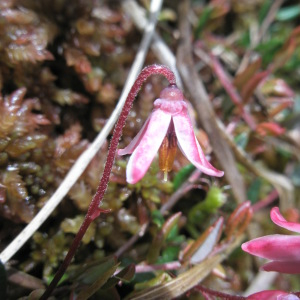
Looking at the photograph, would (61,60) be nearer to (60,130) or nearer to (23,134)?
(60,130)

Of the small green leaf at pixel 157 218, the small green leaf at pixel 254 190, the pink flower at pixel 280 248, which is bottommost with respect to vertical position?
the small green leaf at pixel 254 190

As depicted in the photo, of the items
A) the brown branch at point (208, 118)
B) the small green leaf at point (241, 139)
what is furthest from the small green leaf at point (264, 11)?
the small green leaf at point (241, 139)

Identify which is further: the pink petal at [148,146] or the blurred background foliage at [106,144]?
the blurred background foliage at [106,144]

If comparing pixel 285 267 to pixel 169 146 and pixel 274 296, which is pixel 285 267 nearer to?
pixel 274 296

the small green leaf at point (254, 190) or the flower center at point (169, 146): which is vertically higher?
the flower center at point (169, 146)

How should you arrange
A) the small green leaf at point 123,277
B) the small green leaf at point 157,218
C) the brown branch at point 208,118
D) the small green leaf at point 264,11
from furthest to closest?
the small green leaf at point 264,11 → the brown branch at point 208,118 → the small green leaf at point 157,218 → the small green leaf at point 123,277

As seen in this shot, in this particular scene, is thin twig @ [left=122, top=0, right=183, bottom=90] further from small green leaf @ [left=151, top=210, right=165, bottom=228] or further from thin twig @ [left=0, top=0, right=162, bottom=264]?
small green leaf @ [left=151, top=210, right=165, bottom=228]

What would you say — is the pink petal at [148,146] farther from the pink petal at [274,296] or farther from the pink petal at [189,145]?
the pink petal at [274,296]
